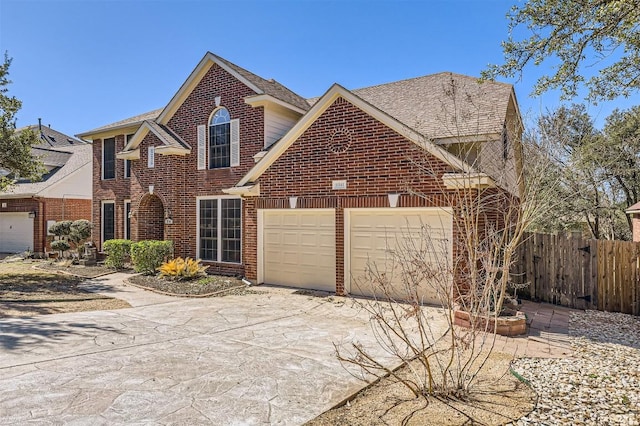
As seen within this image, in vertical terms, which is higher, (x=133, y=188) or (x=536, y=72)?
(x=536, y=72)

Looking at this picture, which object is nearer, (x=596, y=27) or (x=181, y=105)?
(x=596, y=27)

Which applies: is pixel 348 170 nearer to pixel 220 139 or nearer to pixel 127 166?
pixel 220 139

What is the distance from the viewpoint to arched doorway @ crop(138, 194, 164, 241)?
15702 mm

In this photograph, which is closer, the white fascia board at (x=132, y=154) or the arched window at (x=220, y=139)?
the arched window at (x=220, y=139)

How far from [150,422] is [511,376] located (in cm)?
424

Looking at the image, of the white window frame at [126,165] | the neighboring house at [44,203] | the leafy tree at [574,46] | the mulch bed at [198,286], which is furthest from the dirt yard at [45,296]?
the leafy tree at [574,46]

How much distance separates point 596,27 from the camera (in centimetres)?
572

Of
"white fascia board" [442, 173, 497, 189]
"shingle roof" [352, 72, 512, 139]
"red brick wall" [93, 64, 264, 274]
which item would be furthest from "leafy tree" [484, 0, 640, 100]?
"red brick wall" [93, 64, 264, 274]

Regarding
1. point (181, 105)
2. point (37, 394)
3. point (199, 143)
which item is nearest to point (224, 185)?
point (199, 143)

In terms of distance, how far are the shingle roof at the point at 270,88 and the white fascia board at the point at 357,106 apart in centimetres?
300

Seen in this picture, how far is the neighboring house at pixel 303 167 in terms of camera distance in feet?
31.9

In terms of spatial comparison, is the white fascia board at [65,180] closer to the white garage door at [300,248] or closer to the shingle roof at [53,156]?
the shingle roof at [53,156]

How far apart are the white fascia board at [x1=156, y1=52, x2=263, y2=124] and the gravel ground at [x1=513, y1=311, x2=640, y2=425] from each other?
11.5 m

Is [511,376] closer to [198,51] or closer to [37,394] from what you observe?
[37,394]
